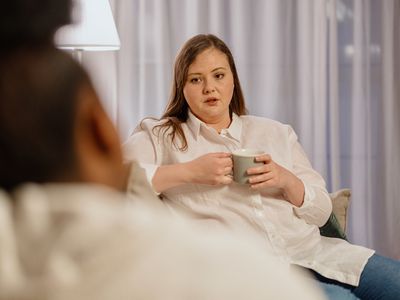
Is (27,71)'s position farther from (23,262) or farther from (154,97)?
(154,97)

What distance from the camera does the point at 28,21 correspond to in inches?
13.8

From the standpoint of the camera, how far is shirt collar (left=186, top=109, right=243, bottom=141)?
1863 millimetres

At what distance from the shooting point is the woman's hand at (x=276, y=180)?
1679 millimetres

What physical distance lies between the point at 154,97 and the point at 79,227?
282cm

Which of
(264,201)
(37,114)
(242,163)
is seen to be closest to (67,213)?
(37,114)

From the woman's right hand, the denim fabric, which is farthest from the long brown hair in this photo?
the denim fabric

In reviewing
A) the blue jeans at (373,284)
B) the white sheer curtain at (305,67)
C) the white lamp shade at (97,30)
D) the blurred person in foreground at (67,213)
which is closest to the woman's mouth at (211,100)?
the blue jeans at (373,284)

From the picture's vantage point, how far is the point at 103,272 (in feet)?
1.13

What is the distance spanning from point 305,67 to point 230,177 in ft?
5.02

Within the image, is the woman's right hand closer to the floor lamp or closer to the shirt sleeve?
the shirt sleeve

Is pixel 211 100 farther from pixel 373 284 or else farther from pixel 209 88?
pixel 373 284

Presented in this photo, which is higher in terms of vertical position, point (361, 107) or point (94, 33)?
point (94, 33)

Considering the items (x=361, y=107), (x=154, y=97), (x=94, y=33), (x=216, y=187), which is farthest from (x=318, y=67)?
(x=216, y=187)

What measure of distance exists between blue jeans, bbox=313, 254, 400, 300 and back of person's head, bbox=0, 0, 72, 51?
141 centimetres
